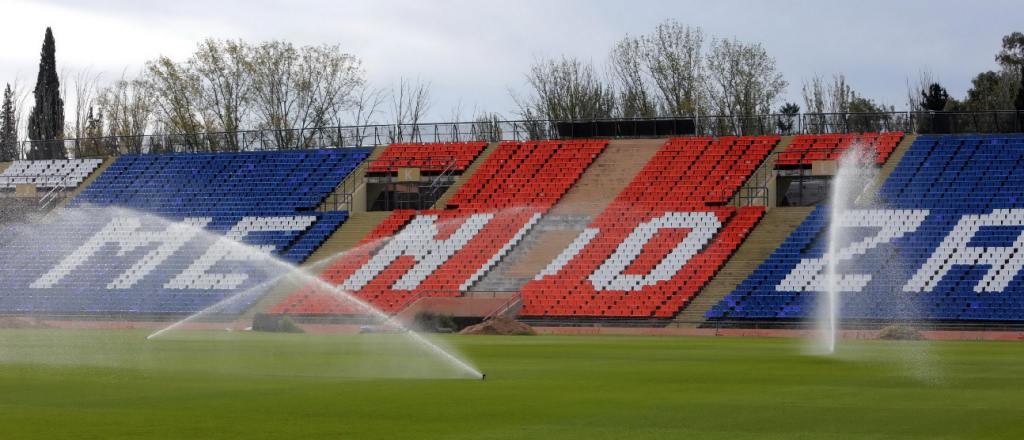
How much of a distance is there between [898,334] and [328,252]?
88.3 ft

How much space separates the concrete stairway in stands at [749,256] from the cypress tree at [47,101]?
6251cm

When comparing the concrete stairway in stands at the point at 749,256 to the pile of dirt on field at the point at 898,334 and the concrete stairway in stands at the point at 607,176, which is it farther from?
the concrete stairway in stands at the point at 607,176

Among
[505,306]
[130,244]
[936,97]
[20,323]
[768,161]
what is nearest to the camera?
[20,323]

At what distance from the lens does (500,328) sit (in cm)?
3866

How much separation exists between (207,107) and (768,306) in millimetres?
51792

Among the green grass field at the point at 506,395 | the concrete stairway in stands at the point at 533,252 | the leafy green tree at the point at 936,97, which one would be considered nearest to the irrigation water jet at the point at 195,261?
the concrete stairway in stands at the point at 533,252

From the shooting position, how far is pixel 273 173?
201ft

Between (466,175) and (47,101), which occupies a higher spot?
(47,101)

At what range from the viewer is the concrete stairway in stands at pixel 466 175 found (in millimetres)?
57062

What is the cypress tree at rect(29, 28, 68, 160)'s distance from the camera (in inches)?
3580

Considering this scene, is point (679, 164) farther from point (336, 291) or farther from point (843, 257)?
point (336, 291)

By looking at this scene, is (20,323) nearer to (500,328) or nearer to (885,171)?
(500,328)

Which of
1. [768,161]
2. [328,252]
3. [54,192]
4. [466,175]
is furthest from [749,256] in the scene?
[54,192]

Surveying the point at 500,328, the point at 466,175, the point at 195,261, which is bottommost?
the point at 500,328
